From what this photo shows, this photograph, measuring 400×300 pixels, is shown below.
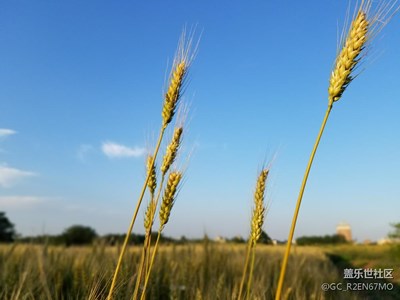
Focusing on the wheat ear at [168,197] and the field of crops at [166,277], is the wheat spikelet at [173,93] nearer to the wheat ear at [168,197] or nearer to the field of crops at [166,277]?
the wheat ear at [168,197]

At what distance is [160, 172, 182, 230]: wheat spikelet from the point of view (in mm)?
1734

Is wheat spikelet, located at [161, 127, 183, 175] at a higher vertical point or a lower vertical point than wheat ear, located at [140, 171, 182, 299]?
higher

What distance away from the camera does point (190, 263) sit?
4.27 metres

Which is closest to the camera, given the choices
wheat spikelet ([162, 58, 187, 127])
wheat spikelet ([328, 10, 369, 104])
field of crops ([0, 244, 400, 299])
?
wheat spikelet ([328, 10, 369, 104])

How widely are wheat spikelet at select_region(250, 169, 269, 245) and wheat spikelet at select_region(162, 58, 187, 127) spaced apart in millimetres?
552

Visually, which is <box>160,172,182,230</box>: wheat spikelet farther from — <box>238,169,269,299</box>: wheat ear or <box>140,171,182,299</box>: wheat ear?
<box>238,169,269,299</box>: wheat ear

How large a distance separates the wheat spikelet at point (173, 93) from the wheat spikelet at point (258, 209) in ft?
1.81

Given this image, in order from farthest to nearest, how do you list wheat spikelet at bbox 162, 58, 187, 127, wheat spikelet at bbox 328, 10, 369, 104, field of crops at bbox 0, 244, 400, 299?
field of crops at bbox 0, 244, 400, 299
wheat spikelet at bbox 162, 58, 187, 127
wheat spikelet at bbox 328, 10, 369, 104

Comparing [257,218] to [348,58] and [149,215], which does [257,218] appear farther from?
[348,58]

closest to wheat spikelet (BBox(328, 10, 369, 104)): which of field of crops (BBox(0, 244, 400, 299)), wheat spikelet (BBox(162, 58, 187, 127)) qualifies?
wheat spikelet (BBox(162, 58, 187, 127))

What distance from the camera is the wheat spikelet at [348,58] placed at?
127 cm

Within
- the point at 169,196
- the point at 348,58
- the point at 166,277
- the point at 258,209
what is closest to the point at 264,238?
the point at 258,209

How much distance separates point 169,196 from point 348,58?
2.84 ft

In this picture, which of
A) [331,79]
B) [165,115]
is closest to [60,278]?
[165,115]
